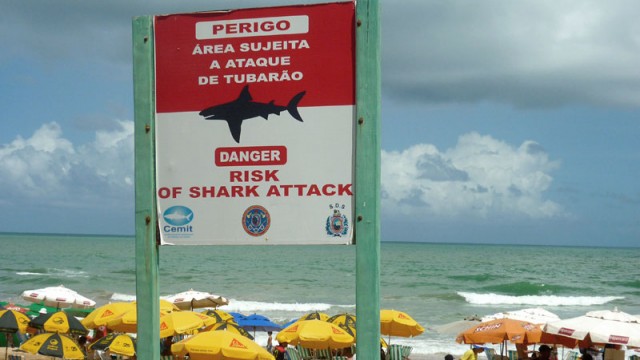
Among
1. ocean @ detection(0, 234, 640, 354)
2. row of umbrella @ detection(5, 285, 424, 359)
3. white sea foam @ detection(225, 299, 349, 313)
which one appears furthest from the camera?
ocean @ detection(0, 234, 640, 354)

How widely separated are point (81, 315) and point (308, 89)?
62.2 feet

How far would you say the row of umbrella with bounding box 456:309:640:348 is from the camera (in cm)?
1256

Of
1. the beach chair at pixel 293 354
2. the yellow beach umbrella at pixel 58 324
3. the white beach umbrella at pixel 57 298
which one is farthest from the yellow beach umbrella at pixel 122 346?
the white beach umbrella at pixel 57 298

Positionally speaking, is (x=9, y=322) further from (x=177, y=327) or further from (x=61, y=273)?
(x=61, y=273)

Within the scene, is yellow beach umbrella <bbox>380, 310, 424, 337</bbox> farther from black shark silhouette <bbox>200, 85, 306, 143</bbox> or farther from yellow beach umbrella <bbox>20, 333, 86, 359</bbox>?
black shark silhouette <bbox>200, 85, 306, 143</bbox>

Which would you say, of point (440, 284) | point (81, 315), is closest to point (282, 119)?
point (81, 315)

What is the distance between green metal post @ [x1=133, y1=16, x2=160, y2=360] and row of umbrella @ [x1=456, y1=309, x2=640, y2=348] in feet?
32.6

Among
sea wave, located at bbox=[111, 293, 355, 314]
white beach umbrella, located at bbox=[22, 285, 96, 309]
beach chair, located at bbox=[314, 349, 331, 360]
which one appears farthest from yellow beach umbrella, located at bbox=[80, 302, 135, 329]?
sea wave, located at bbox=[111, 293, 355, 314]

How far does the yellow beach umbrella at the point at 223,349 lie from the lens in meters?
11.8

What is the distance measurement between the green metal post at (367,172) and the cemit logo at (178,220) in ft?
2.75

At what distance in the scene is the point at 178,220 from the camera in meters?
4.02

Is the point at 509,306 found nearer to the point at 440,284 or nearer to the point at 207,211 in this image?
the point at 440,284

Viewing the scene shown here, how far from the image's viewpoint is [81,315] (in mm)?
21312

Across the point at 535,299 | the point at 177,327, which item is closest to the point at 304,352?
the point at 177,327
